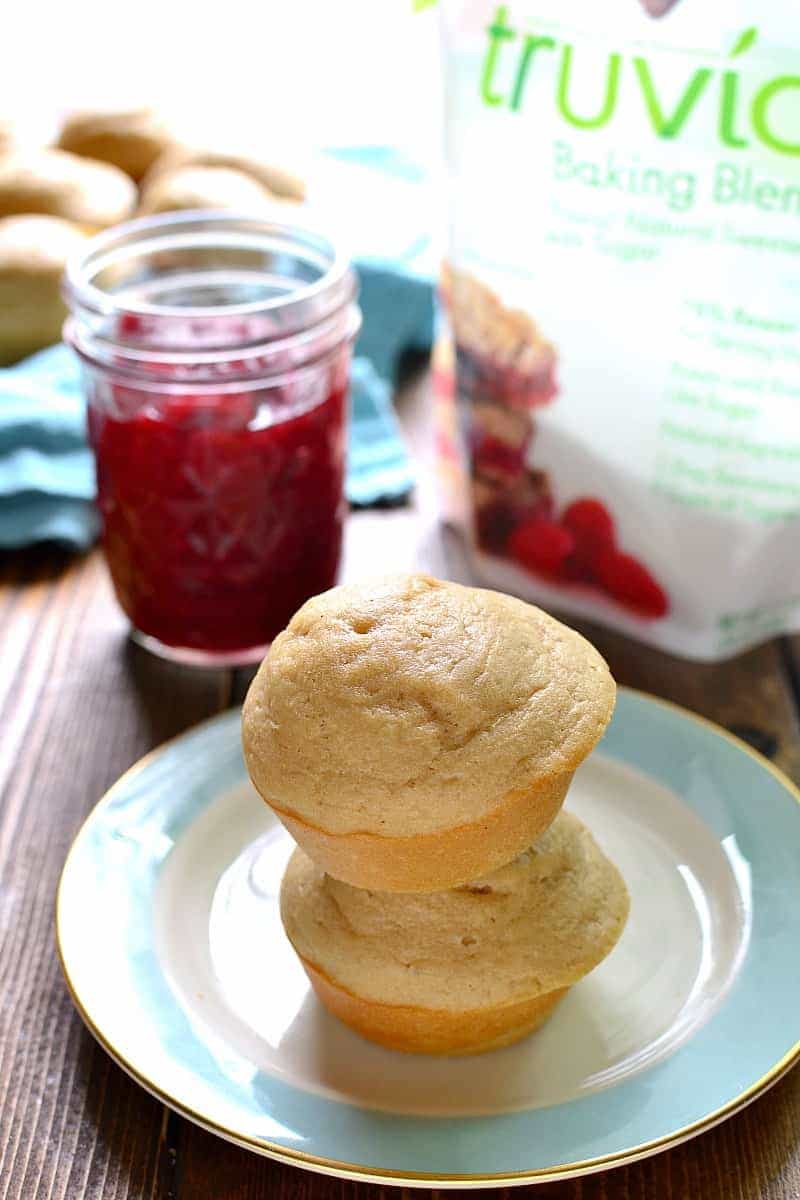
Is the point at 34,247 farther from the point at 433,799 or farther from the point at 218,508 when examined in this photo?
the point at 433,799

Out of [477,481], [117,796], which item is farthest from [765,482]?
[117,796]

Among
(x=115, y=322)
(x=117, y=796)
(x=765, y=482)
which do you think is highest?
(x=115, y=322)

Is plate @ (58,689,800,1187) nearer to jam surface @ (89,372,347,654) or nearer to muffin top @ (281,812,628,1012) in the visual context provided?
muffin top @ (281,812,628,1012)

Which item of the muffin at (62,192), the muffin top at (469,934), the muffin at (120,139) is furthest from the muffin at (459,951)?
the muffin at (120,139)

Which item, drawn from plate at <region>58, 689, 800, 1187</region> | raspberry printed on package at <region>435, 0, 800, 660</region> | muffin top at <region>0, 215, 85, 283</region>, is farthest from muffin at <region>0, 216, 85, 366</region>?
plate at <region>58, 689, 800, 1187</region>

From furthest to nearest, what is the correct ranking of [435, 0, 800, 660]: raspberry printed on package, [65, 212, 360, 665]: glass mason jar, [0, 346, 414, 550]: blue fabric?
[0, 346, 414, 550]: blue fabric
[65, 212, 360, 665]: glass mason jar
[435, 0, 800, 660]: raspberry printed on package

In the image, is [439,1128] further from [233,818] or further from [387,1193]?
[233,818]
